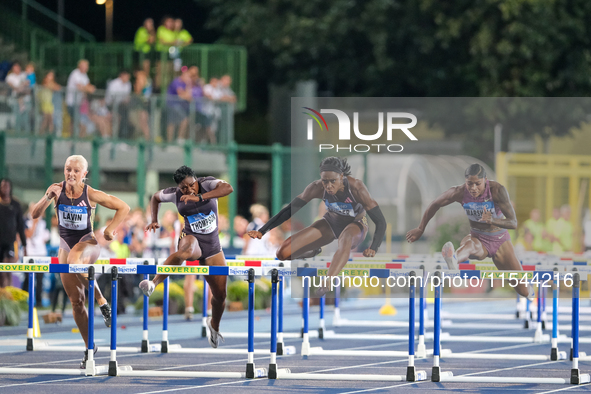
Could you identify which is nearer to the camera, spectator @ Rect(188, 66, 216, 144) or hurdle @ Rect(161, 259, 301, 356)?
hurdle @ Rect(161, 259, 301, 356)

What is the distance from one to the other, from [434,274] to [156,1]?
3121 cm

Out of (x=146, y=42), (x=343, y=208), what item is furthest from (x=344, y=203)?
(x=146, y=42)

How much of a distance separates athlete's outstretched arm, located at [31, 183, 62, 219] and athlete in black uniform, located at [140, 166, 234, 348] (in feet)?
3.41

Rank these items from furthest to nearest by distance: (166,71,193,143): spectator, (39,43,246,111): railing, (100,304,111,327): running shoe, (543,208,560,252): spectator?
(39,43,246,111): railing < (166,71,193,143): spectator < (543,208,560,252): spectator < (100,304,111,327): running shoe

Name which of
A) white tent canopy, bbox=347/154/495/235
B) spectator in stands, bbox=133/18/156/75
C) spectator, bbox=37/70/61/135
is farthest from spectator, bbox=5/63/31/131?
white tent canopy, bbox=347/154/495/235

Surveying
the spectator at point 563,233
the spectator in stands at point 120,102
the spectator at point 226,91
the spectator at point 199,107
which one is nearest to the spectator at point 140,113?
the spectator in stands at point 120,102

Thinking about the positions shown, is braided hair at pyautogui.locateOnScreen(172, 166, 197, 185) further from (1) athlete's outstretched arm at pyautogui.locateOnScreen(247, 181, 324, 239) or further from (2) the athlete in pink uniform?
(2) the athlete in pink uniform

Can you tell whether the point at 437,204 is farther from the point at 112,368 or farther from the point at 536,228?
the point at 112,368

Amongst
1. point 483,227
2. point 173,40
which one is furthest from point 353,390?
point 173,40

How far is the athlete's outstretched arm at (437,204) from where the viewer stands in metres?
12.1

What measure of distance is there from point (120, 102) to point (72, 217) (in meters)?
12.5

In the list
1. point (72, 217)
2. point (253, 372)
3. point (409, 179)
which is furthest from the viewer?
point (409, 179)

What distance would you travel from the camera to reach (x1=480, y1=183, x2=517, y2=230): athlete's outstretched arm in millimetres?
12094

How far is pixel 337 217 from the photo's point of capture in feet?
39.6
